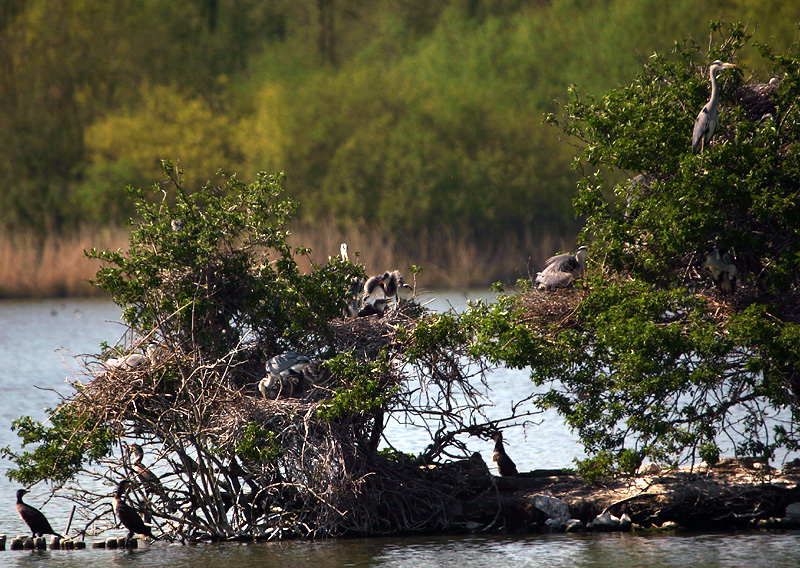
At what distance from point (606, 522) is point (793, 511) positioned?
1.71 meters

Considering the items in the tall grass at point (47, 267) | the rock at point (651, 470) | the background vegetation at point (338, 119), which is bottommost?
the rock at point (651, 470)

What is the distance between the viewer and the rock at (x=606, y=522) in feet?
35.8

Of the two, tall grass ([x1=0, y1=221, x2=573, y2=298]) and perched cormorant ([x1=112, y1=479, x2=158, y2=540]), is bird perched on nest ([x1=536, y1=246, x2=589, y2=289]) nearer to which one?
perched cormorant ([x1=112, y1=479, x2=158, y2=540])

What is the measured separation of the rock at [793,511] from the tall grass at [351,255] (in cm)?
2417

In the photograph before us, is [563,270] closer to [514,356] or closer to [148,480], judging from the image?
[514,356]

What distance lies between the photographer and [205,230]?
11.4m

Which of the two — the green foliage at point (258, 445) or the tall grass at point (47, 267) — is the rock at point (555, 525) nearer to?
the green foliage at point (258, 445)

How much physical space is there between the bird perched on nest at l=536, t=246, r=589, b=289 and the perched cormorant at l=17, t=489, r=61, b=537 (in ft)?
17.9

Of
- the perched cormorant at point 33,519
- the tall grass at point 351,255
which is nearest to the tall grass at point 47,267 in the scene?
the tall grass at point 351,255

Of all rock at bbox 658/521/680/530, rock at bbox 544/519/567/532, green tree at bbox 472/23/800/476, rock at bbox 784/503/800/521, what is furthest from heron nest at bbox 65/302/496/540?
rock at bbox 784/503/800/521

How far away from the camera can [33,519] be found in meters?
11.3

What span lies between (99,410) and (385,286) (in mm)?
3198

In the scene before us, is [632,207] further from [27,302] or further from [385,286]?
[27,302]

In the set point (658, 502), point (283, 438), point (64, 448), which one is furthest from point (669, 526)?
point (64, 448)
